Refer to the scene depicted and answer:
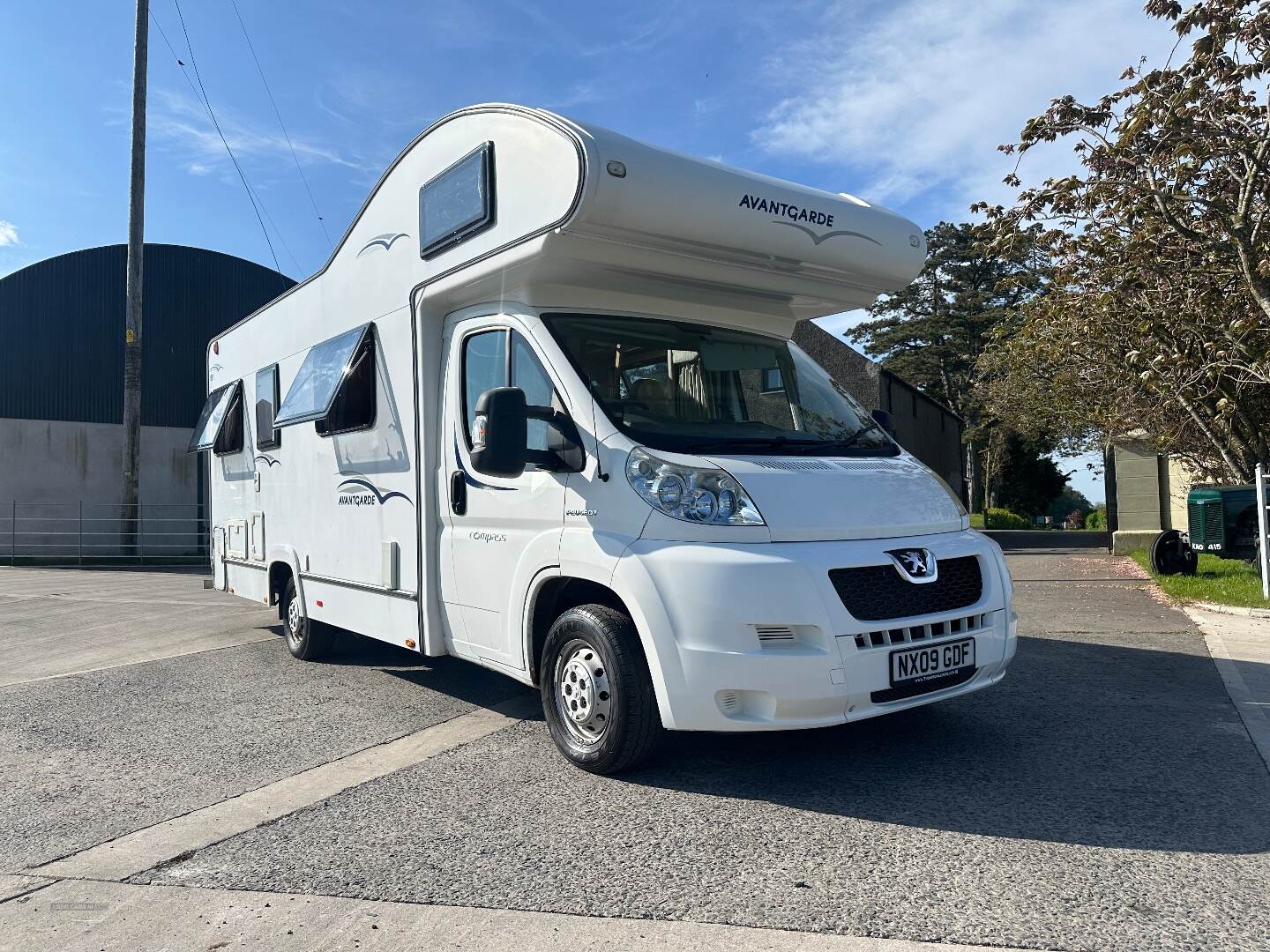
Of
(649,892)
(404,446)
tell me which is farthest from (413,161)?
(649,892)

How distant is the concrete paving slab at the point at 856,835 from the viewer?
3002 millimetres

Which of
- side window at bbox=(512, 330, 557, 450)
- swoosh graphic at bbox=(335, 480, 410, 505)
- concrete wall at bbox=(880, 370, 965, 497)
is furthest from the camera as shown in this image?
concrete wall at bbox=(880, 370, 965, 497)

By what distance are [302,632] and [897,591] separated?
16.4 feet

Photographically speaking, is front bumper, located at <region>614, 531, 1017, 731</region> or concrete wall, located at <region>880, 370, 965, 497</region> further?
concrete wall, located at <region>880, 370, 965, 497</region>

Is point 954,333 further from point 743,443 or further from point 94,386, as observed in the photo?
point 743,443

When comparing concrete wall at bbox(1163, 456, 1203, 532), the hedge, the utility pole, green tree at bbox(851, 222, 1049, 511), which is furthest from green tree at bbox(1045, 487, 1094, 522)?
the utility pole

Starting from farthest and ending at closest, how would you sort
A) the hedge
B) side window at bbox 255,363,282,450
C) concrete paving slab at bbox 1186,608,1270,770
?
the hedge, side window at bbox 255,363,282,450, concrete paving slab at bbox 1186,608,1270,770

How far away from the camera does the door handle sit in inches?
205

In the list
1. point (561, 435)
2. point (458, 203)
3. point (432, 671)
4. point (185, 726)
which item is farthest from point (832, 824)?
point (432, 671)

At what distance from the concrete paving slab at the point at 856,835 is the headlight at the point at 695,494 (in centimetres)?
118

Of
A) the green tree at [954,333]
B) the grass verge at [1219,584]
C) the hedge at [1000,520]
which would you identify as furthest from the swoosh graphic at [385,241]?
the green tree at [954,333]

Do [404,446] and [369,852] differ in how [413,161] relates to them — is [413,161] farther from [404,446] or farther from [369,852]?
[369,852]

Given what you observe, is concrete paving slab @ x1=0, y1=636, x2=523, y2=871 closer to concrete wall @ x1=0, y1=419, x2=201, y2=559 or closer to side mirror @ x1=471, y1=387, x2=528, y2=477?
side mirror @ x1=471, y1=387, x2=528, y2=477

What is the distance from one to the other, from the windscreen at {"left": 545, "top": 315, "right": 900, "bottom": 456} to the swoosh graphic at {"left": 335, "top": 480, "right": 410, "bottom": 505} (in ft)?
5.24
